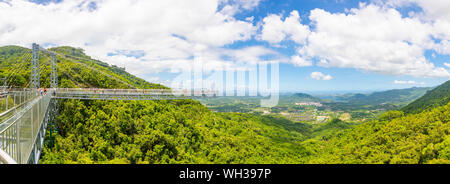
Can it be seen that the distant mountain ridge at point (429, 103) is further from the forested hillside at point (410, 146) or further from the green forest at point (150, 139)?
the green forest at point (150, 139)

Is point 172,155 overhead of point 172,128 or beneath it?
beneath

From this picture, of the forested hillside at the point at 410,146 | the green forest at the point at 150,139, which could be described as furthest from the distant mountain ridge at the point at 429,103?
the green forest at the point at 150,139

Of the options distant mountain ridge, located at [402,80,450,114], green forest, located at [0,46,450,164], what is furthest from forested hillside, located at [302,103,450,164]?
distant mountain ridge, located at [402,80,450,114]

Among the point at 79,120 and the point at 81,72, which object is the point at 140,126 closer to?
the point at 79,120

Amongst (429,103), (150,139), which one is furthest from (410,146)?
(429,103)

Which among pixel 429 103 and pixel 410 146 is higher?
pixel 429 103

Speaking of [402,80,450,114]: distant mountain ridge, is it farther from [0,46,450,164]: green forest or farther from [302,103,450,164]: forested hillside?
[0,46,450,164]: green forest

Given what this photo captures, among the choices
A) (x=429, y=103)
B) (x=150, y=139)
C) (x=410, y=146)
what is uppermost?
(x=429, y=103)

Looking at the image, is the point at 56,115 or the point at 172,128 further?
the point at 172,128

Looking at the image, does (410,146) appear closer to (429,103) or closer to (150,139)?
(150,139)

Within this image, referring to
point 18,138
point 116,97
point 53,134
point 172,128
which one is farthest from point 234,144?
point 18,138

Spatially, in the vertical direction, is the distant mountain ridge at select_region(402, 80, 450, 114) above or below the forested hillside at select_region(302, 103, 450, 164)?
above
